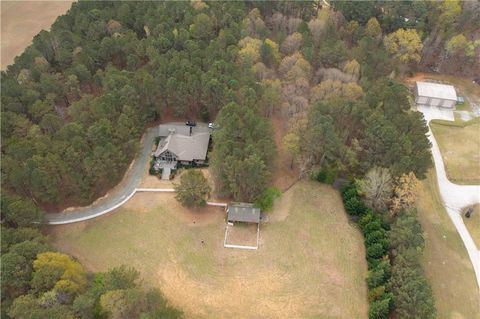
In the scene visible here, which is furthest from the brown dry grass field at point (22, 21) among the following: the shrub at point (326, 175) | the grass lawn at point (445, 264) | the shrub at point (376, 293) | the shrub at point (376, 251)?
the grass lawn at point (445, 264)

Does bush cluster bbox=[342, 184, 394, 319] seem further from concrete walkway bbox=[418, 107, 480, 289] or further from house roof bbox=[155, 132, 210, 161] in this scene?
house roof bbox=[155, 132, 210, 161]

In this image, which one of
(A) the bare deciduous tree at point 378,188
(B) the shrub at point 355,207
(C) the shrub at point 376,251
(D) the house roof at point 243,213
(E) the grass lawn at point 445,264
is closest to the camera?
(E) the grass lawn at point 445,264

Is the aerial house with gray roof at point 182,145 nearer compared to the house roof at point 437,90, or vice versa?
the aerial house with gray roof at point 182,145

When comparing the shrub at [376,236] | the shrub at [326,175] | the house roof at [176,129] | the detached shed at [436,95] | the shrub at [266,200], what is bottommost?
the shrub at [376,236]

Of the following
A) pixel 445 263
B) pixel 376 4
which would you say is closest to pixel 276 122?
pixel 445 263

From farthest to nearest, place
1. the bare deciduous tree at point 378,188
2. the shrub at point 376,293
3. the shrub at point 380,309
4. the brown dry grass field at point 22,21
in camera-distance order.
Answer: the brown dry grass field at point 22,21 < the bare deciduous tree at point 378,188 < the shrub at point 376,293 < the shrub at point 380,309

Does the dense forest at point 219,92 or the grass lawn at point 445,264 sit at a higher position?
the dense forest at point 219,92

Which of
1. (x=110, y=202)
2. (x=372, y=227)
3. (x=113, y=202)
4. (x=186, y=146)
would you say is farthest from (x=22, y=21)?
(x=372, y=227)

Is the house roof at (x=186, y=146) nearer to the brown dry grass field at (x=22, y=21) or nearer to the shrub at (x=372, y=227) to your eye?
the shrub at (x=372, y=227)
